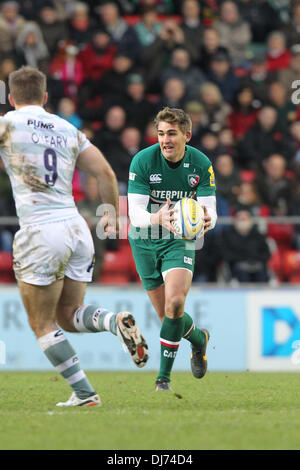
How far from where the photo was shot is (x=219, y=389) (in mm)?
8742

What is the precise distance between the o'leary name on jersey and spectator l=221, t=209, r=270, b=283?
4341 millimetres

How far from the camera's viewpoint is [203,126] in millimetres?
14125

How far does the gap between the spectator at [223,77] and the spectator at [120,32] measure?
1325 millimetres

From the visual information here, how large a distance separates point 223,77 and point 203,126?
5.94 feet

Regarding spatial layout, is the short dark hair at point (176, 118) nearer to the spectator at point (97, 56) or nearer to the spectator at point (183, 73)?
the spectator at point (183, 73)

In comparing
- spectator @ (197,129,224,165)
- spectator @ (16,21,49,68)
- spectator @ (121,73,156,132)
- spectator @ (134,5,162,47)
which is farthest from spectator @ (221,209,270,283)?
spectator @ (16,21,49,68)

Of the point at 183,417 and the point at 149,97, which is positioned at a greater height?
the point at 149,97

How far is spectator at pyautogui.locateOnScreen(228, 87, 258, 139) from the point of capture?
15.3 metres

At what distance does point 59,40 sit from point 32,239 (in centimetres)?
963

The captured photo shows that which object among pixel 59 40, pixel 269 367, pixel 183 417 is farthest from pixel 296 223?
pixel 183 417

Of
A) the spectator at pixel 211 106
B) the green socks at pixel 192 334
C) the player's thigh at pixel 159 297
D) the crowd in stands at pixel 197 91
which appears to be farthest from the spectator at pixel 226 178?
the player's thigh at pixel 159 297

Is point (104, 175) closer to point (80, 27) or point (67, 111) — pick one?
point (67, 111)

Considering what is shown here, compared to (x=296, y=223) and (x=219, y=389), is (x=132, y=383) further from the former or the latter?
(x=296, y=223)

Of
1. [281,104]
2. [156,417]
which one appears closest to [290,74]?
[281,104]
